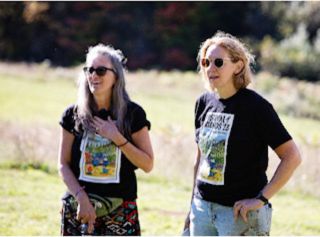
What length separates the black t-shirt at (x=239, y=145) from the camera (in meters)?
3.04

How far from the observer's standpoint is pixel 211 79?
3.23 metres

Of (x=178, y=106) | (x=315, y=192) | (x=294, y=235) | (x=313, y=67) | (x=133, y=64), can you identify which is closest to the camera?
(x=294, y=235)

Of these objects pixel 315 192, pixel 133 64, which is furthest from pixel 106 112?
pixel 133 64

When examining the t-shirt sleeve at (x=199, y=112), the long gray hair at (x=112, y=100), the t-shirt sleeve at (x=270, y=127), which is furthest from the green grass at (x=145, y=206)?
the t-shirt sleeve at (x=270, y=127)

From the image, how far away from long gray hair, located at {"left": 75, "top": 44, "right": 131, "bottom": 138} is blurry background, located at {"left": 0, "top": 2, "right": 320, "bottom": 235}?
236cm

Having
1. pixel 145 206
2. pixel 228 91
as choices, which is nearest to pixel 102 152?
pixel 228 91

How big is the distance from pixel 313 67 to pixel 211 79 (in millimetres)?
25167

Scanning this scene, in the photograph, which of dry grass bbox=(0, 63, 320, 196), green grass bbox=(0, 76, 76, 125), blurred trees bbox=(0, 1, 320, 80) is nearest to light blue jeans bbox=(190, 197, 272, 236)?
dry grass bbox=(0, 63, 320, 196)

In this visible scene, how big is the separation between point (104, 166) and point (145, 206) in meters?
3.60

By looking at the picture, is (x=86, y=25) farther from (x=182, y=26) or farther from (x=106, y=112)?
(x=106, y=112)

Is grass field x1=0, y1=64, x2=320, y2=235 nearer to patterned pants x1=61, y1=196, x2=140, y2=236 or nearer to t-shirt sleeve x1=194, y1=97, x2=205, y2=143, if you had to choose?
patterned pants x1=61, y1=196, x2=140, y2=236

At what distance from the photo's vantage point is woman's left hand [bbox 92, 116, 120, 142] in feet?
11.1

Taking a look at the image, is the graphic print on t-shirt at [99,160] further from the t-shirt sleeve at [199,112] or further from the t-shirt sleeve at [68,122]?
the t-shirt sleeve at [199,112]

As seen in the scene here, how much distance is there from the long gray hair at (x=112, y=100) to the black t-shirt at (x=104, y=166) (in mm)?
45
